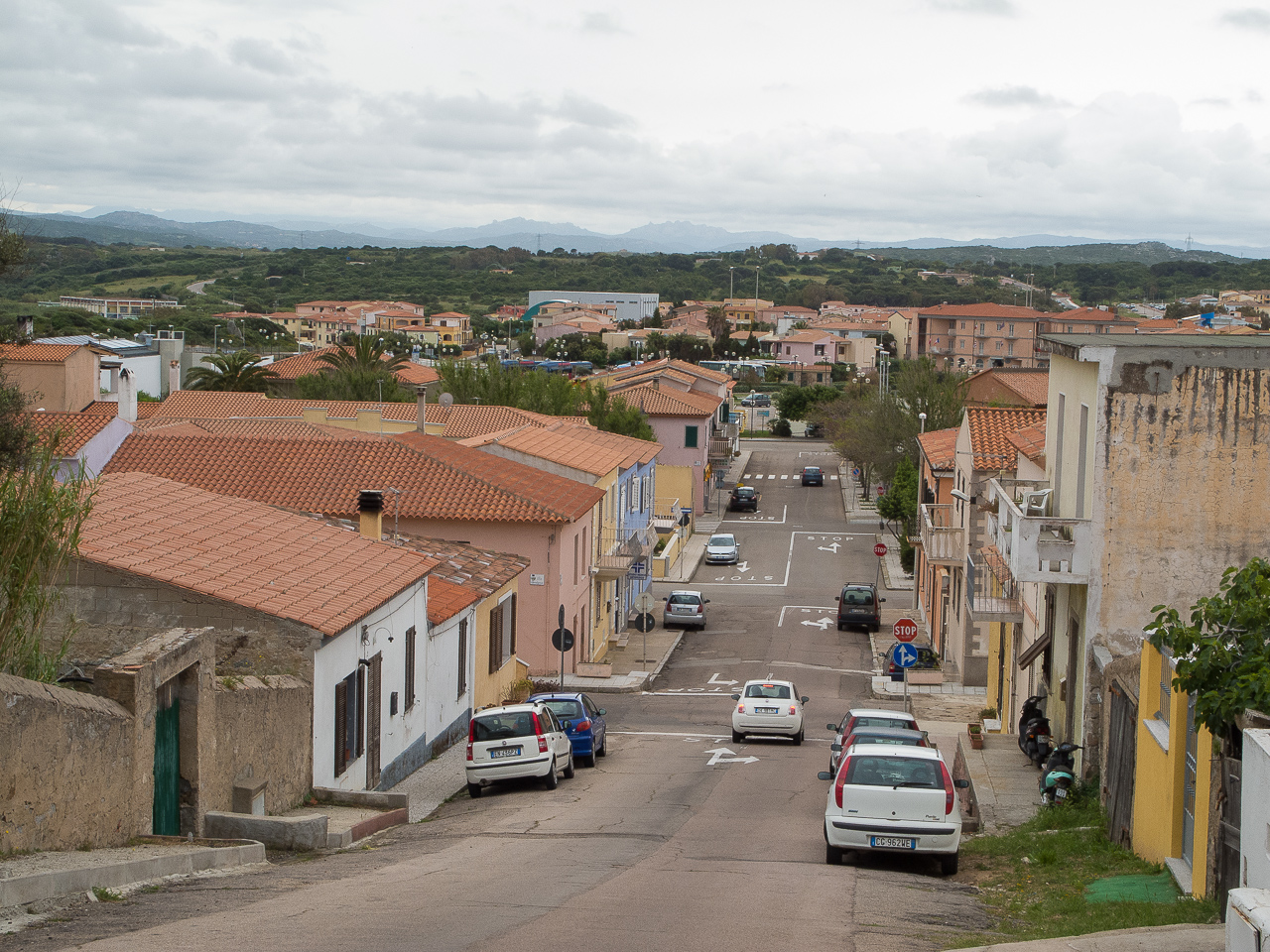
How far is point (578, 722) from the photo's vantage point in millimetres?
23594

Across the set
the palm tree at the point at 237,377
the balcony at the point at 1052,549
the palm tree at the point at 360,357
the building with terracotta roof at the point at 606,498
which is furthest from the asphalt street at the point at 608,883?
the palm tree at the point at 237,377

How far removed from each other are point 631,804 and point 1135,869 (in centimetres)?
790

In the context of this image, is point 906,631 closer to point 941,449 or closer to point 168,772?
point 941,449

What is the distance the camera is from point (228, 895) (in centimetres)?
1070

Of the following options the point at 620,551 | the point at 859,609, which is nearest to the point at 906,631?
the point at 620,551

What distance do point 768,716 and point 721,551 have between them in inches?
1342

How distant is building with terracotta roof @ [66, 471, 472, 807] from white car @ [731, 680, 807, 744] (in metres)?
6.27

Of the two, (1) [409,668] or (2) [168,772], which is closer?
(2) [168,772]

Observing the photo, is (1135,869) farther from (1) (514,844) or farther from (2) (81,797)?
(2) (81,797)

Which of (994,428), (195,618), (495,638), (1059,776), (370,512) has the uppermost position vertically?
(994,428)

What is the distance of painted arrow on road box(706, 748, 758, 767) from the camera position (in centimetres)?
2431

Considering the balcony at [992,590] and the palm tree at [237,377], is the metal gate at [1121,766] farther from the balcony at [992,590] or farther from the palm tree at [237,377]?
the palm tree at [237,377]

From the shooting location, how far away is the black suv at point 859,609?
45719 mm

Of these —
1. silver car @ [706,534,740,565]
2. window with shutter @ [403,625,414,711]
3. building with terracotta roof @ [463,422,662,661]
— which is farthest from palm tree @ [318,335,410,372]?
window with shutter @ [403,625,414,711]
